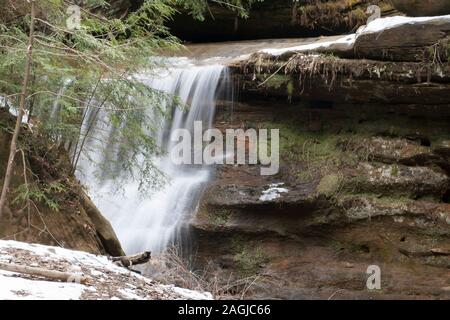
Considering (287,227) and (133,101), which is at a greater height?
(133,101)

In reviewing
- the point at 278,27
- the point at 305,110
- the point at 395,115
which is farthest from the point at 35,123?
the point at 278,27

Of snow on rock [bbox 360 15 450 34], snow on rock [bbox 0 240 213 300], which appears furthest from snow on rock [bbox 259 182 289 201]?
snow on rock [bbox 0 240 213 300]

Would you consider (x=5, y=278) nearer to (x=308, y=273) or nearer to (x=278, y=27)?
(x=308, y=273)

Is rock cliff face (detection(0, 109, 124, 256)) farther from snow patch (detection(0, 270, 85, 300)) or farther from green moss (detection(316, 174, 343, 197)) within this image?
green moss (detection(316, 174, 343, 197))

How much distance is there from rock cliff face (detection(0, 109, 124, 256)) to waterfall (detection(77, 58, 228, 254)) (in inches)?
37.6

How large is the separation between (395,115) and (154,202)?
447 centimetres

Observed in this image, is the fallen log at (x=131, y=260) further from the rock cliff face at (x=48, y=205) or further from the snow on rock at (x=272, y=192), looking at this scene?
the snow on rock at (x=272, y=192)

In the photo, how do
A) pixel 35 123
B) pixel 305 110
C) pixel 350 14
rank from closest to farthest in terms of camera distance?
pixel 35 123 < pixel 305 110 < pixel 350 14

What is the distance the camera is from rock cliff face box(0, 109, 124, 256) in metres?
6.71

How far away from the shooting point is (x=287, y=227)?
9.37m

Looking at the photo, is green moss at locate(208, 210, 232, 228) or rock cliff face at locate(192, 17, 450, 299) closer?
rock cliff face at locate(192, 17, 450, 299)

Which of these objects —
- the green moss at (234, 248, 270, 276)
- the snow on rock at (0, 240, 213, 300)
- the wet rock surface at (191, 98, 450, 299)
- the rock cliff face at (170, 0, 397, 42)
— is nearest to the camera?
the snow on rock at (0, 240, 213, 300)

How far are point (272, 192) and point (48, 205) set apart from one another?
387 cm

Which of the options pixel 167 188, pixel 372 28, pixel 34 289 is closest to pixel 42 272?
pixel 34 289
